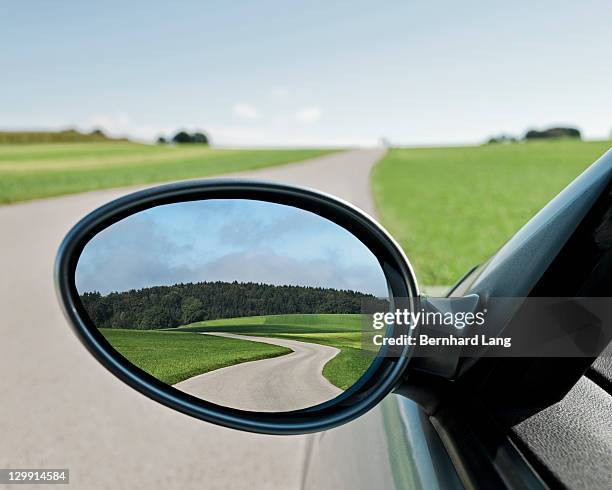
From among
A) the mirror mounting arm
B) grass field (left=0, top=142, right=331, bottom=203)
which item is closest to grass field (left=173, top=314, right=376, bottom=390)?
the mirror mounting arm

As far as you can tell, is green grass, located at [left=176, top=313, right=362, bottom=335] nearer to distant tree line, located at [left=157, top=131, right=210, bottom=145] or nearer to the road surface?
the road surface

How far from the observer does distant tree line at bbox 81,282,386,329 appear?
1.12 meters

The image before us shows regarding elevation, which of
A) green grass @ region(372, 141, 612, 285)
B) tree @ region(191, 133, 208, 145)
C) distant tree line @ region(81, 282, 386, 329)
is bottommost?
distant tree line @ region(81, 282, 386, 329)

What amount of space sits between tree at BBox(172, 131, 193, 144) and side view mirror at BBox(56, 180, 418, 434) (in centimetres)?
10589

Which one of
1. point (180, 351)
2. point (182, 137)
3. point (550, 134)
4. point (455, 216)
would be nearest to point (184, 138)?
point (182, 137)

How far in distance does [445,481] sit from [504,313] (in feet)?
0.83

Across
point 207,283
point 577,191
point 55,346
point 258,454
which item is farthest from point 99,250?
point 55,346

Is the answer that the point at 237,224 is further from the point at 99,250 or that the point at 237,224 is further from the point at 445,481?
the point at 445,481

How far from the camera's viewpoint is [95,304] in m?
1.20

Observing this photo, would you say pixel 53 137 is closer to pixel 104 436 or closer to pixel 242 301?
pixel 104 436

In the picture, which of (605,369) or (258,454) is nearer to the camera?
(605,369)

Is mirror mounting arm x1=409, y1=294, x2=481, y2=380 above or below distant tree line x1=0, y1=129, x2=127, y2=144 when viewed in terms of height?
below

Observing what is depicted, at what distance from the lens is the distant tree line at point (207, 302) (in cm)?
112

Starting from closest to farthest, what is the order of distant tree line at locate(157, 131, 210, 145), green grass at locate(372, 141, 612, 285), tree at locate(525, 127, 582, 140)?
1. green grass at locate(372, 141, 612, 285)
2. tree at locate(525, 127, 582, 140)
3. distant tree line at locate(157, 131, 210, 145)
